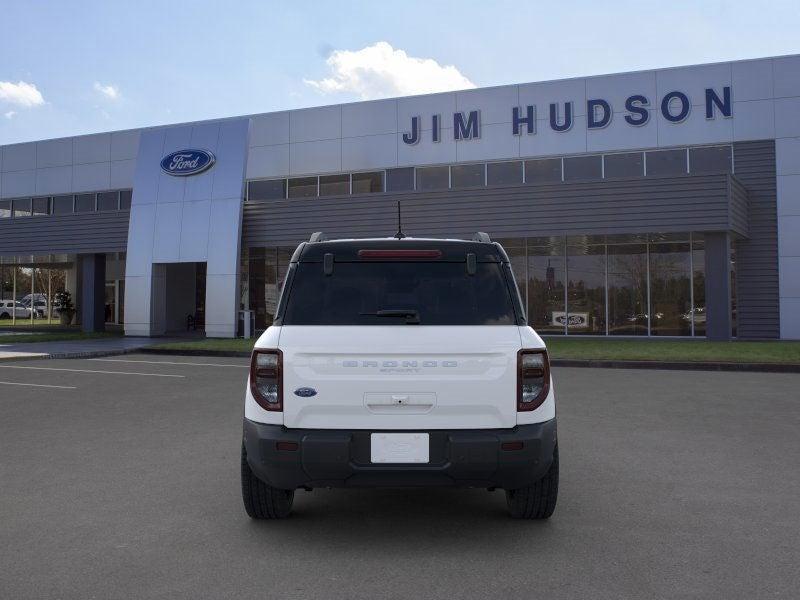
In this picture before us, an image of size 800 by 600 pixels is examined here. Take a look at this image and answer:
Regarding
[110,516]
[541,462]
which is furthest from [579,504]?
[110,516]

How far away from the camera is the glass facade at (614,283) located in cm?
2233

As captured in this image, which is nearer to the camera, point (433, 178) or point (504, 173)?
point (504, 173)

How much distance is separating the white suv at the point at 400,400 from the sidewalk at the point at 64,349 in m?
15.3

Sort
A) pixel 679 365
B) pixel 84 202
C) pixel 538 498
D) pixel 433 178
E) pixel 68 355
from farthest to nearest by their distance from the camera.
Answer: pixel 84 202, pixel 433 178, pixel 68 355, pixel 679 365, pixel 538 498

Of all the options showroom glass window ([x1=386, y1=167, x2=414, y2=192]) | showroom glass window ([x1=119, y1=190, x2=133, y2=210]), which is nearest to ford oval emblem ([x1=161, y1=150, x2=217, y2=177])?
showroom glass window ([x1=119, y1=190, x2=133, y2=210])

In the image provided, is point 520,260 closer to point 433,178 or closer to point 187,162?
point 433,178

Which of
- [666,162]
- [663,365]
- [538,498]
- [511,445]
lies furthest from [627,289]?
[511,445]

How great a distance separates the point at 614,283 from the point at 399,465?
20.6 meters

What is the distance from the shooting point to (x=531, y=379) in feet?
13.3

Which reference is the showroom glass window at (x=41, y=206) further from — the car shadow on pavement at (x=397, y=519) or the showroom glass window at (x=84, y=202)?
the car shadow on pavement at (x=397, y=519)

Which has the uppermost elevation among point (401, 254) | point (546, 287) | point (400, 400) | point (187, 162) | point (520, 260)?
point (187, 162)

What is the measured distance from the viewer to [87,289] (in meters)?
27.9

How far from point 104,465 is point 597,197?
17278 millimetres

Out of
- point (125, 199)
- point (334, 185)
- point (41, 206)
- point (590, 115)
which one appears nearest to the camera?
point (590, 115)
